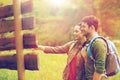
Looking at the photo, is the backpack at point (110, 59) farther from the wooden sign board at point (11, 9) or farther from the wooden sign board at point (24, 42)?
the wooden sign board at point (11, 9)

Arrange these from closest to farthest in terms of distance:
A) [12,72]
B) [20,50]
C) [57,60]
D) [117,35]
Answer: [20,50]
[12,72]
[57,60]
[117,35]

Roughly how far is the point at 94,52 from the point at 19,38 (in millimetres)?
917

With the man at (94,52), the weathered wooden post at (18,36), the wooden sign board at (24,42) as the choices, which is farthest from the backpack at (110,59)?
the weathered wooden post at (18,36)

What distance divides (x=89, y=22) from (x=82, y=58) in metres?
0.46

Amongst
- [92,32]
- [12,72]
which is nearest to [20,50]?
[92,32]

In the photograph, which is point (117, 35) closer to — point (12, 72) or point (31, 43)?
point (12, 72)

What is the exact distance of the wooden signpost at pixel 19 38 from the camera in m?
4.82

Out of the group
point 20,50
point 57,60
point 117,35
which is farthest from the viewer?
point 117,35

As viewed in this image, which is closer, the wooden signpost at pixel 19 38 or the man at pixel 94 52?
the man at pixel 94 52

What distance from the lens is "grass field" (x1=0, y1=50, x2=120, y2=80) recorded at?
709 cm

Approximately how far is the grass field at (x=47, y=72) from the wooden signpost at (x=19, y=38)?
2001 mm

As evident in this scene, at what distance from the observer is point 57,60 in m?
8.27

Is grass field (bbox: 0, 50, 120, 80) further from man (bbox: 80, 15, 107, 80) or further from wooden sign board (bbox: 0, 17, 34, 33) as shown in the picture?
man (bbox: 80, 15, 107, 80)

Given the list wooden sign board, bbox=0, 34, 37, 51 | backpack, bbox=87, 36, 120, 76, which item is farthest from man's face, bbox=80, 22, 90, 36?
wooden sign board, bbox=0, 34, 37, 51
